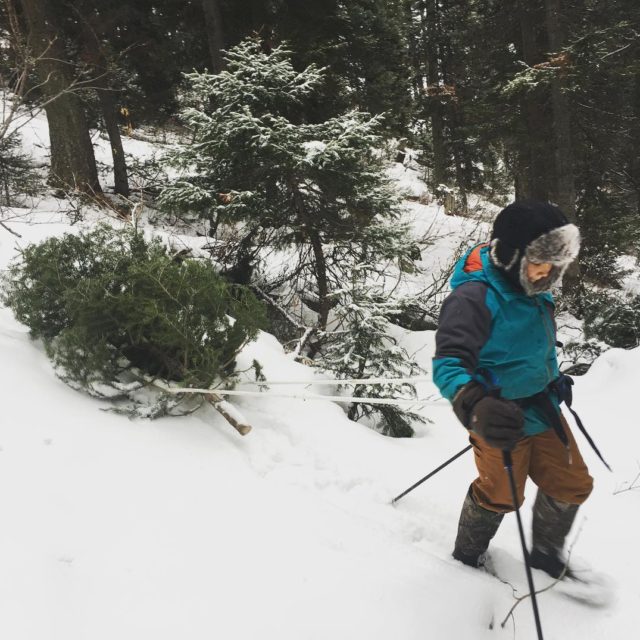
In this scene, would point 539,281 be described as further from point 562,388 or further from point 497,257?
point 562,388

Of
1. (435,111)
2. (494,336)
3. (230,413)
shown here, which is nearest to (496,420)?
(494,336)

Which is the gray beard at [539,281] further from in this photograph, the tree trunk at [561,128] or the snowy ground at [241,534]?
the tree trunk at [561,128]

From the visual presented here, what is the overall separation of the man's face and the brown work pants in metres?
0.77

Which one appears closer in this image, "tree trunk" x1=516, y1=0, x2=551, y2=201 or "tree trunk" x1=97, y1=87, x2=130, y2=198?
"tree trunk" x1=516, y1=0, x2=551, y2=201

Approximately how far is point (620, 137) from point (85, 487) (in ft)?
41.7

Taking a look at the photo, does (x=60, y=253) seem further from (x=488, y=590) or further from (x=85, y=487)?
(x=488, y=590)

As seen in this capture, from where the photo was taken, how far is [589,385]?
5.52 metres

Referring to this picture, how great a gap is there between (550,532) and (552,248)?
1502mm

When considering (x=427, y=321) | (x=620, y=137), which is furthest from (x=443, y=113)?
(x=427, y=321)

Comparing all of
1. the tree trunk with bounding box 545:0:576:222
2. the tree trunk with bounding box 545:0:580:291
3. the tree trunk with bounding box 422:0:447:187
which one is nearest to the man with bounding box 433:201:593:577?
the tree trunk with bounding box 545:0:580:291

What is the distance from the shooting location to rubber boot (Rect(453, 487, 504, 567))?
2.33 m

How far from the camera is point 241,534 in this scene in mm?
2389

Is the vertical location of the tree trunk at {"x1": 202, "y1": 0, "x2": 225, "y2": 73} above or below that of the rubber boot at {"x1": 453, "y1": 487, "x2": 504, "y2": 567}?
above

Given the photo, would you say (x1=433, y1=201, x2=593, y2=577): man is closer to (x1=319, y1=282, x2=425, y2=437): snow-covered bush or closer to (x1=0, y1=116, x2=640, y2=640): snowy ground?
(x1=0, y1=116, x2=640, y2=640): snowy ground
